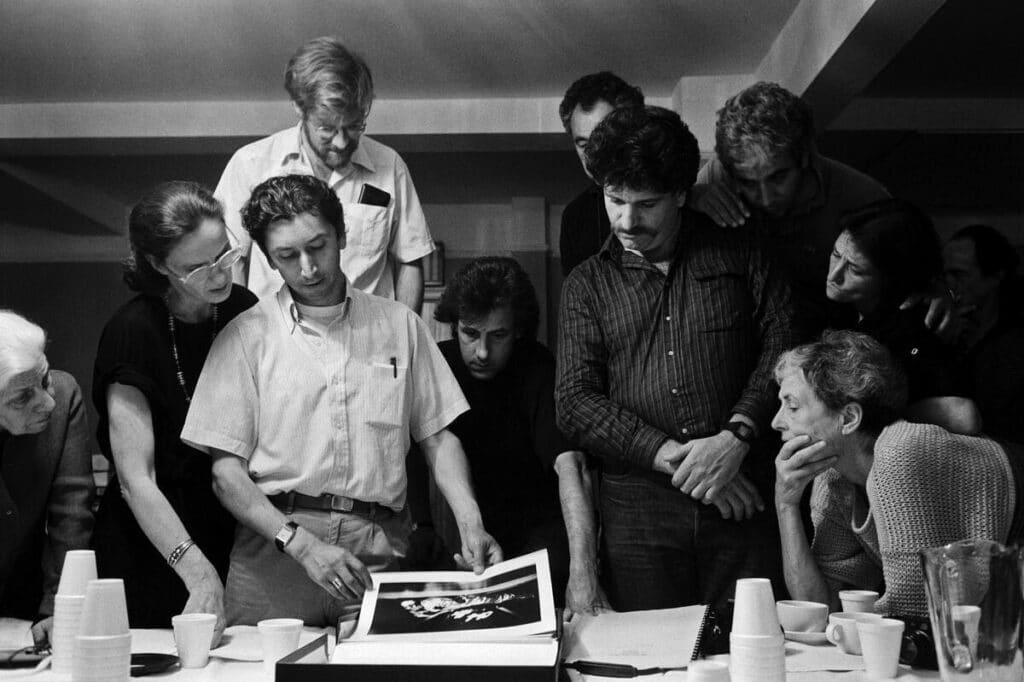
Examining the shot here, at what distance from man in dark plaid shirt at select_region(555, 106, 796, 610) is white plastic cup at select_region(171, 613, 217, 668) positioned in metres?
0.91

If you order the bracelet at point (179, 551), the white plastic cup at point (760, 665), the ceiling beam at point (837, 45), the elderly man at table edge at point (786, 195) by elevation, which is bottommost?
the white plastic cup at point (760, 665)

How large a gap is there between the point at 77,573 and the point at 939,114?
551 cm

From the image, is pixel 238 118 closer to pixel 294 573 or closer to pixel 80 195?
pixel 80 195

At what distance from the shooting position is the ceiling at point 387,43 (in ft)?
15.4

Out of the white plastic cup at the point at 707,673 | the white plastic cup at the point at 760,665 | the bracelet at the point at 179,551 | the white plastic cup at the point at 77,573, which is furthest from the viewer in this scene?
the bracelet at the point at 179,551

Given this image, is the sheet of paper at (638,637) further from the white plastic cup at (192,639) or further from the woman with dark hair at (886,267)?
the woman with dark hair at (886,267)

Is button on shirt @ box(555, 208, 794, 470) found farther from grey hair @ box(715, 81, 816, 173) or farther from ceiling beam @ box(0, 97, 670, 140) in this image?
ceiling beam @ box(0, 97, 670, 140)

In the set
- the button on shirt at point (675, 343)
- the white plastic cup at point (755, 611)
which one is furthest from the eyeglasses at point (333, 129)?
the white plastic cup at point (755, 611)

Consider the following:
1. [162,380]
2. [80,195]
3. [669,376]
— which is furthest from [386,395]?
[80,195]

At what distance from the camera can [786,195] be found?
8.26ft

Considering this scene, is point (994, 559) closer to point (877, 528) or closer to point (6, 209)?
point (877, 528)

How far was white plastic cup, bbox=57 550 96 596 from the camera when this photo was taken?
5.23 ft

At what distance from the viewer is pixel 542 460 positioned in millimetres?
2566

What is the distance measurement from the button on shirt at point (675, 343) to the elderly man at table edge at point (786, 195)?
0.31 feet
